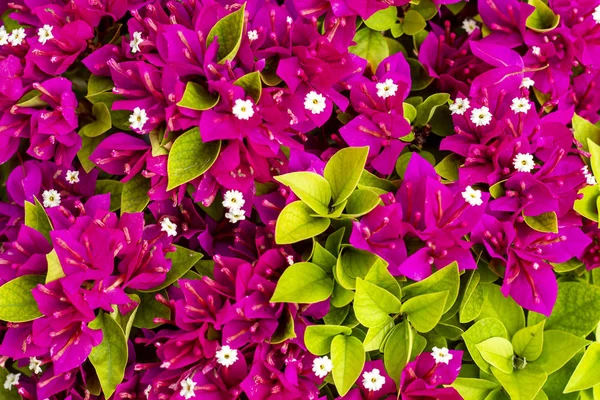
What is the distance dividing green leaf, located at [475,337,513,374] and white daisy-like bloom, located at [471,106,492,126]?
343mm

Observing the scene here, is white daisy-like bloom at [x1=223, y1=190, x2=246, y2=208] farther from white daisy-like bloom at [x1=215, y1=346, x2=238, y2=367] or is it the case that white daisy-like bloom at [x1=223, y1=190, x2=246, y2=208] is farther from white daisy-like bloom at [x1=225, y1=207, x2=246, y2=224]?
white daisy-like bloom at [x1=215, y1=346, x2=238, y2=367]

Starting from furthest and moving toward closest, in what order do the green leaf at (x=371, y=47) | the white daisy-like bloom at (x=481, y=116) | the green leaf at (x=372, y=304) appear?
the green leaf at (x=371, y=47), the white daisy-like bloom at (x=481, y=116), the green leaf at (x=372, y=304)

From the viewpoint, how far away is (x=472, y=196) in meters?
0.97

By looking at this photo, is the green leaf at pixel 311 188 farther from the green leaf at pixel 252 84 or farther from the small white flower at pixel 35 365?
the small white flower at pixel 35 365

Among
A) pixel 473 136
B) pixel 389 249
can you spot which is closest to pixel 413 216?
pixel 389 249

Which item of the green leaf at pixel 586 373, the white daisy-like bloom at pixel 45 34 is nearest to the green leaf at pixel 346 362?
the green leaf at pixel 586 373

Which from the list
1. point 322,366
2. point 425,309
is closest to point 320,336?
point 322,366

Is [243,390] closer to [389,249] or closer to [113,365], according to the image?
[113,365]

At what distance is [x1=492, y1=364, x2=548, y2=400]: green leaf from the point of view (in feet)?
3.19

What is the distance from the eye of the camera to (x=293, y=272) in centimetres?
94

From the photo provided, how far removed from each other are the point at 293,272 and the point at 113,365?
0.31 meters

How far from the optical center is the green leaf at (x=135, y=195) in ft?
3.43

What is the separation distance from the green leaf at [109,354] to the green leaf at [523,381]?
581 millimetres

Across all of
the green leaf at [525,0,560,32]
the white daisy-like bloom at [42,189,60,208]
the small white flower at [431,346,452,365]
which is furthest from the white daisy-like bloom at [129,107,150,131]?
the green leaf at [525,0,560,32]
